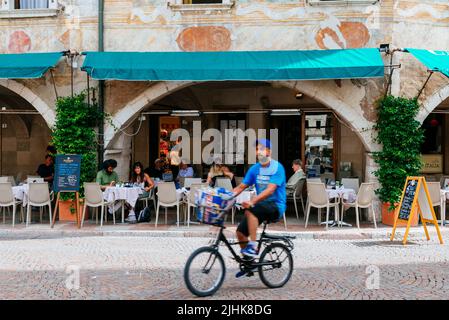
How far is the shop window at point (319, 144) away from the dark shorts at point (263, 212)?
11.1 meters

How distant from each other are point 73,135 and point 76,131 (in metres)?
0.12

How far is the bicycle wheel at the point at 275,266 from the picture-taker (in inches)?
263

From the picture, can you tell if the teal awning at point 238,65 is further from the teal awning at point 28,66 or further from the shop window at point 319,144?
the shop window at point 319,144

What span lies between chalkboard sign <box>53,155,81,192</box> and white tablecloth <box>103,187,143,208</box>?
63cm

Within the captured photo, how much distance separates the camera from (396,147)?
41.1 feet

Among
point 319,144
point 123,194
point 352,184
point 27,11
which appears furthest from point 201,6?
point 319,144

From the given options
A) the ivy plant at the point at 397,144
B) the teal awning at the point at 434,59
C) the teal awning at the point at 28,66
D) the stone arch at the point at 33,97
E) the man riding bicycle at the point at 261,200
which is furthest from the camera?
the stone arch at the point at 33,97

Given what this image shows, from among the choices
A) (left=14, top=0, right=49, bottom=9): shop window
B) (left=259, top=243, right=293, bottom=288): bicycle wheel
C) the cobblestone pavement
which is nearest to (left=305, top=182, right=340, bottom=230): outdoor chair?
the cobblestone pavement

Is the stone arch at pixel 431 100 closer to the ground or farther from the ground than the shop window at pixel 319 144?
farther from the ground

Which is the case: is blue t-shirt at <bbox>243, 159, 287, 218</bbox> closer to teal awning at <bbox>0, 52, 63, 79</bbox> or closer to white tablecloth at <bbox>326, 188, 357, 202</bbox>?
white tablecloth at <bbox>326, 188, 357, 202</bbox>

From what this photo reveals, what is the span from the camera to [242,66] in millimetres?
12359

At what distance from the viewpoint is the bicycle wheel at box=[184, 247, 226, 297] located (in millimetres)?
6145

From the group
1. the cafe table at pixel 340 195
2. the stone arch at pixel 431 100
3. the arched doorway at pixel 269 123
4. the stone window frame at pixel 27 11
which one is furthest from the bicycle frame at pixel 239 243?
the arched doorway at pixel 269 123
